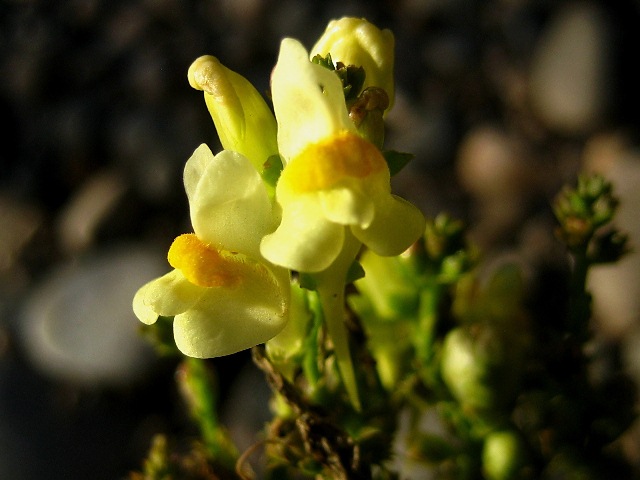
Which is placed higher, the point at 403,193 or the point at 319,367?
the point at 319,367

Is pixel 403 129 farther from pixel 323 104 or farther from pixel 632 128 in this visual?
pixel 323 104

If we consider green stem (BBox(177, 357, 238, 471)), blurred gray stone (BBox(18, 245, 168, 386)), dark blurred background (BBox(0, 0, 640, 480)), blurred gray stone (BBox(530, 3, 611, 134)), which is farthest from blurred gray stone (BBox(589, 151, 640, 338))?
green stem (BBox(177, 357, 238, 471))

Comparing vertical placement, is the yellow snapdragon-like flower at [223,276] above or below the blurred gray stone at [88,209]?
above

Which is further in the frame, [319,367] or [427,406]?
[427,406]

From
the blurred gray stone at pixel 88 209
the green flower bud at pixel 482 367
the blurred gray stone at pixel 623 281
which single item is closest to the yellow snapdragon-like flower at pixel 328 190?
the green flower bud at pixel 482 367

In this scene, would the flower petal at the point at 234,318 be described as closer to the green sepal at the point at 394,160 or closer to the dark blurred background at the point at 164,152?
the green sepal at the point at 394,160

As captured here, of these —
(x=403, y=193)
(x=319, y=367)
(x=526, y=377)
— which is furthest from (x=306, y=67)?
(x=403, y=193)

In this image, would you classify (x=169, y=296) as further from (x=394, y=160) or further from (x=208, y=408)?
(x=208, y=408)
